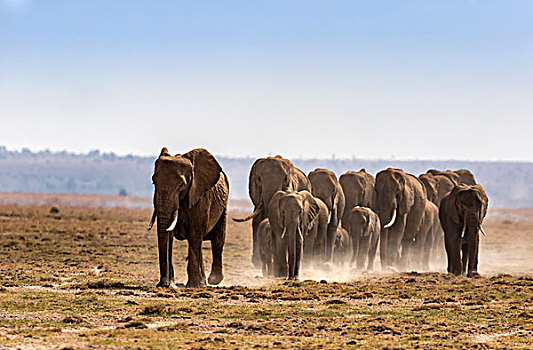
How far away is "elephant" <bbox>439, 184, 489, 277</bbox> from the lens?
28719 mm

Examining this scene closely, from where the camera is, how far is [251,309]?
61.1 ft

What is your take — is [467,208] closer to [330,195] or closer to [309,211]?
[309,211]

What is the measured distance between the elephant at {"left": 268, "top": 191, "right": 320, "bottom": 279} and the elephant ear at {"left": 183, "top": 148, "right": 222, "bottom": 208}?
12.8 ft

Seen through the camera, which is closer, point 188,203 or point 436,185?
point 188,203

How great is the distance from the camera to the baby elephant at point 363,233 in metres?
32.3

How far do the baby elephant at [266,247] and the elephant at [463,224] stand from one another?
632cm

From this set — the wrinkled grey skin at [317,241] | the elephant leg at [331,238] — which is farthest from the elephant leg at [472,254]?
the elephant leg at [331,238]

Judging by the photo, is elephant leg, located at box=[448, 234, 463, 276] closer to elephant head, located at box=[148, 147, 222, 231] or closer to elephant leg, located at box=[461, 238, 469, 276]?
elephant leg, located at box=[461, 238, 469, 276]

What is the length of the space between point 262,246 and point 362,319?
12195 mm

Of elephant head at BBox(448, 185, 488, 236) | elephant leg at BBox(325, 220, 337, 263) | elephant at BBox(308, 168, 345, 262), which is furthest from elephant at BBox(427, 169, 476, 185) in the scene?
elephant head at BBox(448, 185, 488, 236)

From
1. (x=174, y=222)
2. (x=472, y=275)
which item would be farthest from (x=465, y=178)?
(x=174, y=222)

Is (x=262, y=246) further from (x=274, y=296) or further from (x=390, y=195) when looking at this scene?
(x=274, y=296)

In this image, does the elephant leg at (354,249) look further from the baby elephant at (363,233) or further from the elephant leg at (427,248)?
the elephant leg at (427,248)

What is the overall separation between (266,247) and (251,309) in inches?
405
